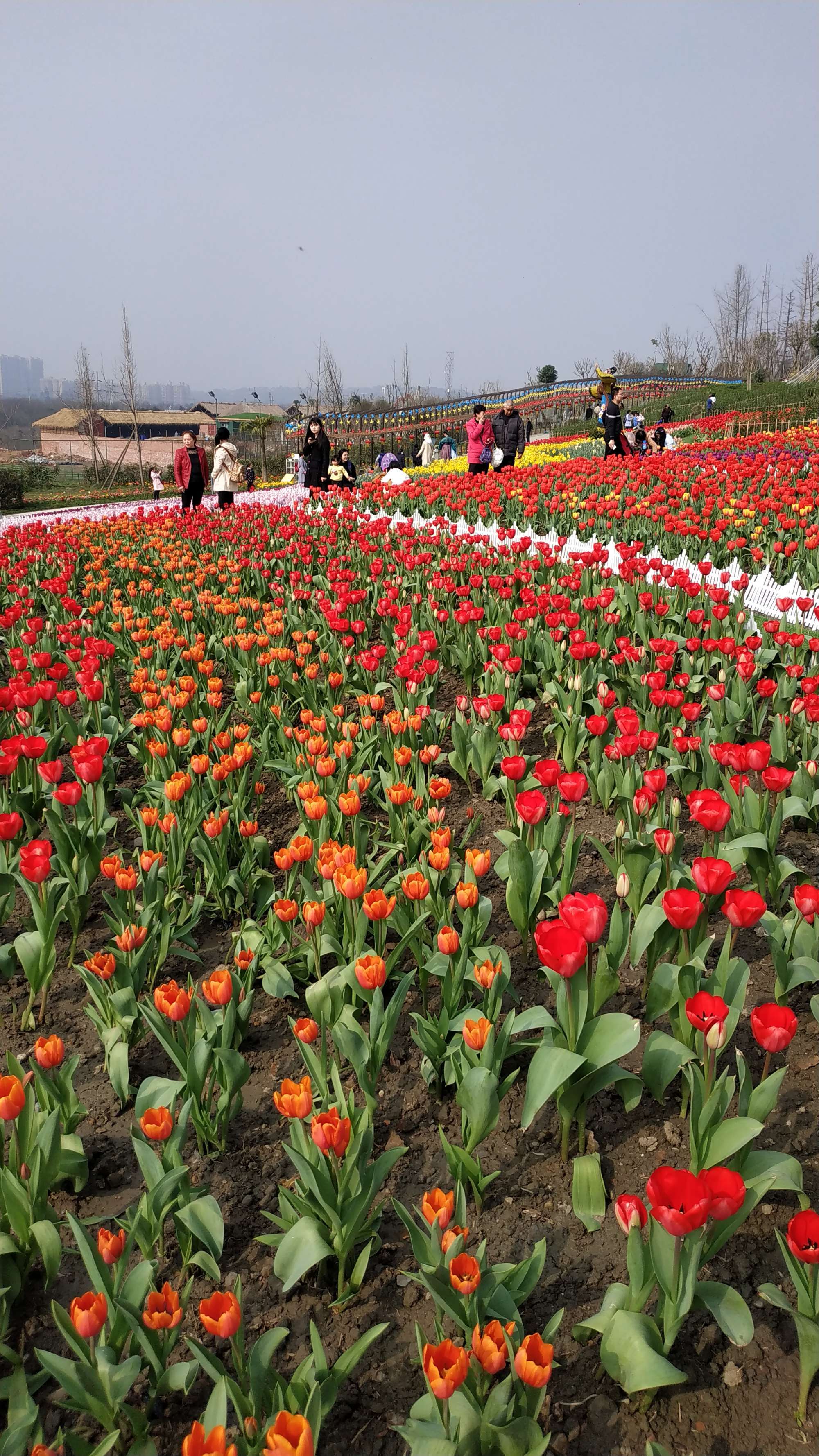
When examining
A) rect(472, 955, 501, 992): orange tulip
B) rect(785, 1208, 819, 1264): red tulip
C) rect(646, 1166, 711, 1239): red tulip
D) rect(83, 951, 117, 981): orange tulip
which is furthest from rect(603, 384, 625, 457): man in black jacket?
rect(646, 1166, 711, 1239): red tulip

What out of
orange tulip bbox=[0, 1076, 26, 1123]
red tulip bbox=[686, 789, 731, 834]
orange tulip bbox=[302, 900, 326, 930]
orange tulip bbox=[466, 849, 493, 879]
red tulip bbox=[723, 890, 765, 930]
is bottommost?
orange tulip bbox=[0, 1076, 26, 1123]

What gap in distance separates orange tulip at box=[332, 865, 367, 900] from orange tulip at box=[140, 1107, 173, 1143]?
0.74 m

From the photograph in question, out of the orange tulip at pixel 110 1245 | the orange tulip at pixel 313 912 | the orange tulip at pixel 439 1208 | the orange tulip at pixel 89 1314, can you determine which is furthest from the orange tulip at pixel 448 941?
the orange tulip at pixel 89 1314

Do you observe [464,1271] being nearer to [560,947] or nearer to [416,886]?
[560,947]

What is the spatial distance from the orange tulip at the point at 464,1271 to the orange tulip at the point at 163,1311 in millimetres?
480

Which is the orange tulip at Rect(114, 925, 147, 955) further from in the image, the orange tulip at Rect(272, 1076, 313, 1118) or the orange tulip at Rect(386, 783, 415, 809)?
the orange tulip at Rect(386, 783, 415, 809)

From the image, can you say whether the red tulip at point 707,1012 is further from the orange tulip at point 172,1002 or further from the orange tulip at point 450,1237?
the orange tulip at point 172,1002

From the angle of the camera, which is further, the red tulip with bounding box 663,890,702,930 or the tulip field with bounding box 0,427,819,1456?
the red tulip with bounding box 663,890,702,930

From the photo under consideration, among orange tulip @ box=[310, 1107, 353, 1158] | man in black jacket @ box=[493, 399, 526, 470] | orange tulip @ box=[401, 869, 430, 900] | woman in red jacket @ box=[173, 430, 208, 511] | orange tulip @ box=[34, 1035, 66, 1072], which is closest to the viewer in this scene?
orange tulip @ box=[310, 1107, 353, 1158]

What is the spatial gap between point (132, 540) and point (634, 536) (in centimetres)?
560

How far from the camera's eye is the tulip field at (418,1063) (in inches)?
65.4

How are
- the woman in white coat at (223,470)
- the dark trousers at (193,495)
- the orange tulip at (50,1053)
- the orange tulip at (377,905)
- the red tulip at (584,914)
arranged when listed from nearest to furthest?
the red tulip at (584,914)
the orange tulip at (50,1053)
the orange tulip at (377,905)
the dark trousers at (193,495)
the woman in white coat at (223,470)

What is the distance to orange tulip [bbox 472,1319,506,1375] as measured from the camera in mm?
1406

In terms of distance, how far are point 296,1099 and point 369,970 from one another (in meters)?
0.41
